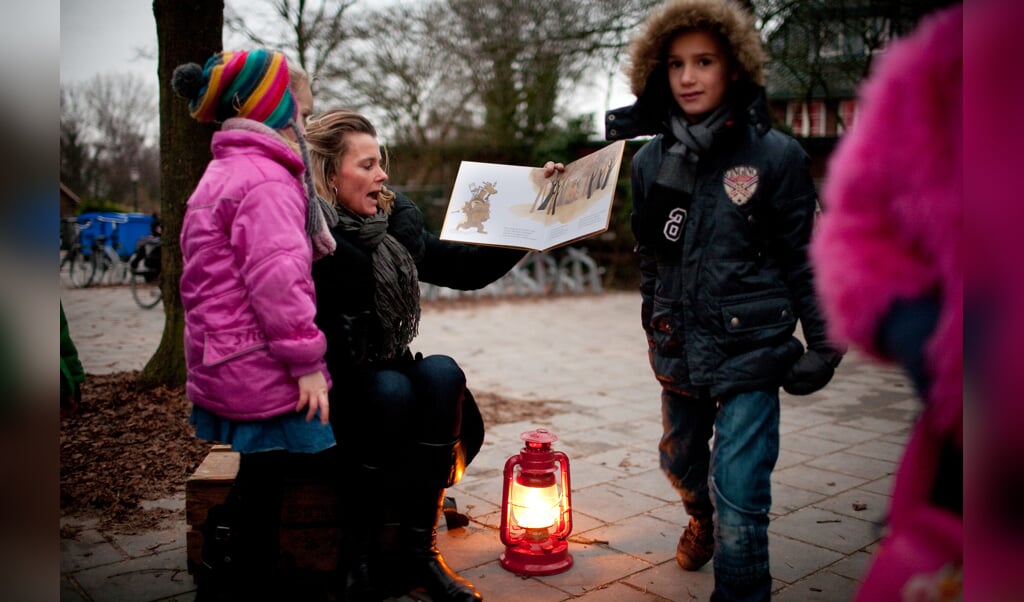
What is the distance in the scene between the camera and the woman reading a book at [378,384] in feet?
8.84

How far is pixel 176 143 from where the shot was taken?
17.2ft

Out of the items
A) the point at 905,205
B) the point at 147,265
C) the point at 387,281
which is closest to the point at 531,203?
the point at 387,281

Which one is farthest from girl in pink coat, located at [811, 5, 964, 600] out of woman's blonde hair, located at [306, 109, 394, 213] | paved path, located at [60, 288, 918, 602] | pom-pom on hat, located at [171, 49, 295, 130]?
woman's blonde hair, located at [306, 109, 394, 213]

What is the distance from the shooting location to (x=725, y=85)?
2654 millimetres

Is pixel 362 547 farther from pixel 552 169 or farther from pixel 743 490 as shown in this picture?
pixel 552 169

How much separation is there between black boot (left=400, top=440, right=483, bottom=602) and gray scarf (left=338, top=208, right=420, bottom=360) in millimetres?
385

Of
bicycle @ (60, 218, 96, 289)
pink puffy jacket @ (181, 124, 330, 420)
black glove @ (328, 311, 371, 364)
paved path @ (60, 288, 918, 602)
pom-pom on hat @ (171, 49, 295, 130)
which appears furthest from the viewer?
bicycle @ (60, 218, 96, 289)

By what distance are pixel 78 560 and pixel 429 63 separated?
1649cm

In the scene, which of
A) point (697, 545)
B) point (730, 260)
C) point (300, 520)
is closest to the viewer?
point (730, 260)

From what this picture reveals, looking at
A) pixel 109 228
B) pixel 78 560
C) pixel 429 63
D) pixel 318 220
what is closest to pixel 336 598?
pixel 78 560

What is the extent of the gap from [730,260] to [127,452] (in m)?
3.42

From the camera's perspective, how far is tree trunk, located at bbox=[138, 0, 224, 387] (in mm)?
5156

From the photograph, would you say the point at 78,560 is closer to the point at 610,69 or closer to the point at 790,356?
the point at 790,356

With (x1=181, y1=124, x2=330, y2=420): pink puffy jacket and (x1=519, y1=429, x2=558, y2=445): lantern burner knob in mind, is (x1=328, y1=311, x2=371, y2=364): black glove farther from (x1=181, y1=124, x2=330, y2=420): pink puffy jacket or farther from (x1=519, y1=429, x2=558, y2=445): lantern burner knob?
(x1=519, y1=429, x2=558, y2=445): lantern burner knob
